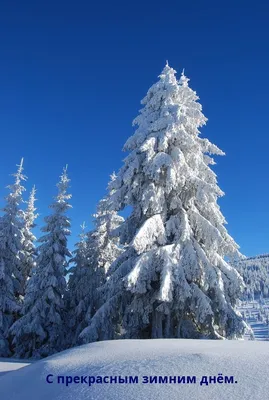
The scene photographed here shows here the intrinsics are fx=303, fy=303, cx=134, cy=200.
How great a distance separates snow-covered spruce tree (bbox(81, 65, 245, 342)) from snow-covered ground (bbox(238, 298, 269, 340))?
12801 centimetres

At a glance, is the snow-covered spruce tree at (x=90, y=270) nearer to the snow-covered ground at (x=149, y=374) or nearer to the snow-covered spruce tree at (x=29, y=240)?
the snow-covered spruce tree at (x=29, y=240)

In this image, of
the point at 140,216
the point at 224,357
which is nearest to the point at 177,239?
the point at 140,216

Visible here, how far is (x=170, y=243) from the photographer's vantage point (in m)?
13.5

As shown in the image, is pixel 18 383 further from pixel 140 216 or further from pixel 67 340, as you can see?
pixel 67 340

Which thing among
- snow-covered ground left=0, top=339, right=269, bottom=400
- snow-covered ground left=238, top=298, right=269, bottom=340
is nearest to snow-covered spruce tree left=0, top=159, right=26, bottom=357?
snow-covered ground left=0, top=339, right=269, bottom=400

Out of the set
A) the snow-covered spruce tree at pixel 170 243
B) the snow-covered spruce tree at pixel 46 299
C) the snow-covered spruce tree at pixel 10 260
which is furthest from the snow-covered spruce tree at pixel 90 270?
the snow-covered spruce tree at pixel 170 243

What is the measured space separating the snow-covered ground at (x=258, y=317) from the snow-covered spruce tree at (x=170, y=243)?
420 feet

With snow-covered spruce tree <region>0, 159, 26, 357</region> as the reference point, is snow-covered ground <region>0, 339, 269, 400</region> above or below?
below

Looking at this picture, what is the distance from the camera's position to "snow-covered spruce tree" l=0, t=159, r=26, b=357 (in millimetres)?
23312

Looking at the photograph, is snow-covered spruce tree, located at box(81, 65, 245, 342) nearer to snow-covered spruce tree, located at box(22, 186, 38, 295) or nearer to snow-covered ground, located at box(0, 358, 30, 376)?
snow-covered ground, located at box(0, 358, 30, 376)

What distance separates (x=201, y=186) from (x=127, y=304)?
248 inches

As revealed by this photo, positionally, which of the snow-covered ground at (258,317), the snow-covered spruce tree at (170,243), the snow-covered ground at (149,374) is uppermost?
the snow-covered spruce tree at (170,243)

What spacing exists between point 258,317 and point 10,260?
16005cm

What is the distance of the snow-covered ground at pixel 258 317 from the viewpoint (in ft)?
440
